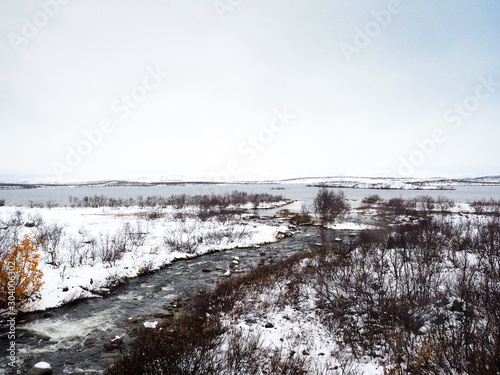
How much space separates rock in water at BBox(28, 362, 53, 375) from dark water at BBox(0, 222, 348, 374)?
0.18 meters

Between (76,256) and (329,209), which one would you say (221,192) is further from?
(76,256)

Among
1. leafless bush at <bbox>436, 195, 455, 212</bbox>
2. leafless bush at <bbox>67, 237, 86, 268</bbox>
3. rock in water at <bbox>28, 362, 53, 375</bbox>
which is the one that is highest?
leafless bush at <bbox>67, 237, 86, 268</bbox>

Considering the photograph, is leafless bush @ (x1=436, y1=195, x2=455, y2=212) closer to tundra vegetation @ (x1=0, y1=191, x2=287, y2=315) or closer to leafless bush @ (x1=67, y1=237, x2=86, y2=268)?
tundra vegetation @ (x1=0, y1=191, x2=287, y2=315)

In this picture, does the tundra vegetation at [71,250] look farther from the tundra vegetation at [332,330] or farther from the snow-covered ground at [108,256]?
the tundra vegetation at [332,330]

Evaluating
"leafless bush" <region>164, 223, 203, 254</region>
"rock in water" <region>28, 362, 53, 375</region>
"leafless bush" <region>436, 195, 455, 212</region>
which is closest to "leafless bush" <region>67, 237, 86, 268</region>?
"leafless bush" <region>164, 223, 203, 254</region>

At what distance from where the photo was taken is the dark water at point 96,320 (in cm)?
615

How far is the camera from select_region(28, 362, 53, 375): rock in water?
5430 mm

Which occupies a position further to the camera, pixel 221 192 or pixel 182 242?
pixel 221 192

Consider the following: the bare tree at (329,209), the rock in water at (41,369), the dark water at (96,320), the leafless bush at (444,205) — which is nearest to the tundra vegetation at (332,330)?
the dark water at (96,320)

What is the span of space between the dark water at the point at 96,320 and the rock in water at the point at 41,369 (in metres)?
0.18

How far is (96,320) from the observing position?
323 inches

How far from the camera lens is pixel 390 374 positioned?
4.67 m

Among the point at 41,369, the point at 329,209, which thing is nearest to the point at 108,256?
the point at 41,369

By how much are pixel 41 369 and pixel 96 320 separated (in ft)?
9.20
